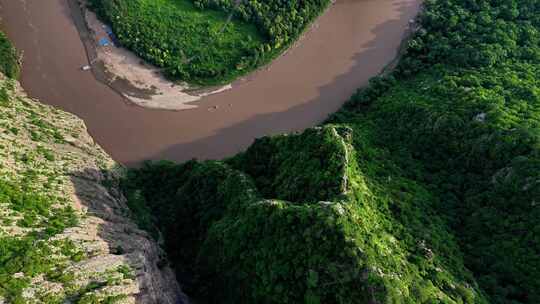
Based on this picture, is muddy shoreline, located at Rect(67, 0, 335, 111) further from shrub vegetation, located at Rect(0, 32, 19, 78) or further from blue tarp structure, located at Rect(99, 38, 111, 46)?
shrub vegetation, located at Rect(0, 32, 19, 78)

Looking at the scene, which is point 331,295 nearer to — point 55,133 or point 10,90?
point 55,133

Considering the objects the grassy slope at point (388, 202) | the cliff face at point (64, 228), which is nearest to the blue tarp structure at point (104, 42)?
the cliff face at point (64, 228)

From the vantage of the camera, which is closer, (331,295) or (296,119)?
(331,295)

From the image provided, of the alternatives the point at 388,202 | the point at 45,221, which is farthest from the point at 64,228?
the point at 388,202

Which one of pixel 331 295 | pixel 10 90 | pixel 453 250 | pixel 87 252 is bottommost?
pixel 453 250

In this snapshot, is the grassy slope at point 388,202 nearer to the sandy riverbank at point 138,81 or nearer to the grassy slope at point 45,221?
the grassy slope at point 45,221

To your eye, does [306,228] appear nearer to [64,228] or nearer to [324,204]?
[324,204]

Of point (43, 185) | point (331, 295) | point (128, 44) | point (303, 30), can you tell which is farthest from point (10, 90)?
point (331, 295)
